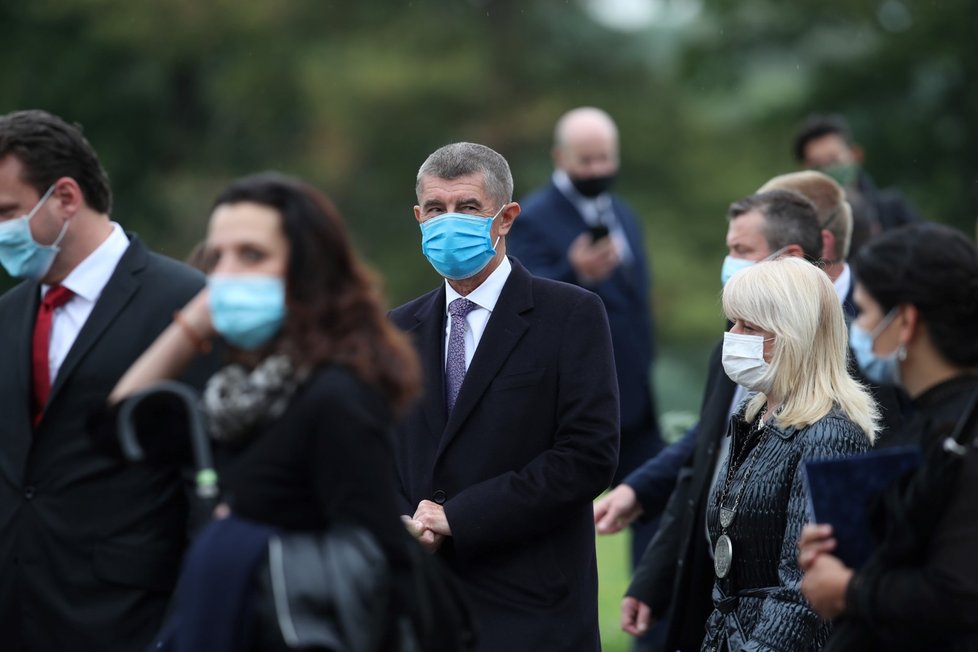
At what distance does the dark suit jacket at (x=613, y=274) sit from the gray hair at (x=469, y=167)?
3356 millimetres

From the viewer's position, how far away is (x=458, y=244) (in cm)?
A: 559

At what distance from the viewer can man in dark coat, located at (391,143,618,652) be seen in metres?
5.36

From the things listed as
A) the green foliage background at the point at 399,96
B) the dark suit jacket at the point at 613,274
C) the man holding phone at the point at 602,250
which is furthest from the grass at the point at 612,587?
the green foliage background at the point at 399,96

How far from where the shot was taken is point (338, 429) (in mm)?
3695

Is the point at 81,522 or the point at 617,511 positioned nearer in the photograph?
the point at 81,522

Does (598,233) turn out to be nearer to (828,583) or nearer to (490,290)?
(490,290)

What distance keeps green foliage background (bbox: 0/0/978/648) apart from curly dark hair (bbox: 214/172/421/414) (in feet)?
62.4

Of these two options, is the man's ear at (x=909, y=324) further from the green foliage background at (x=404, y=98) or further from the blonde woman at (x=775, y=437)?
the green foliage background at (x=404, y=98)

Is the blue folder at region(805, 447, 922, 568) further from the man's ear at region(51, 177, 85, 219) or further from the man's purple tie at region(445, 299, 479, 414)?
the man's ear at region(51, 177, 85, 219)

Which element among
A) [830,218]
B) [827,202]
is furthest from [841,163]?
[830,218]

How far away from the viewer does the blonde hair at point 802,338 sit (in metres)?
5.17

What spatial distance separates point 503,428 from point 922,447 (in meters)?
1.81

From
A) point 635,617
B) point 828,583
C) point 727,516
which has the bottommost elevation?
point 635,617

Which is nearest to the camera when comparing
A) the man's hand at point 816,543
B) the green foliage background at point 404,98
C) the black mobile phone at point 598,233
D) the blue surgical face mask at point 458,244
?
the man's hand at point 816,543
